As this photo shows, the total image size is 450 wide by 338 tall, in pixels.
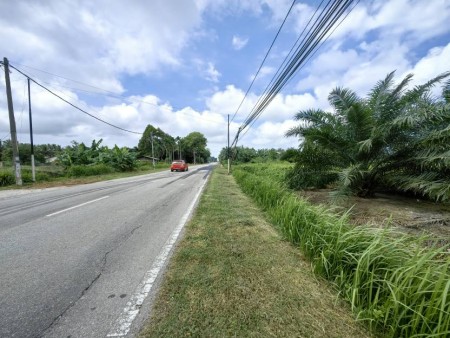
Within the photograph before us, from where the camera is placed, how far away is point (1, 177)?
14.0m

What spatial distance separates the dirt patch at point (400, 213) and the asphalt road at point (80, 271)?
10.1 ft

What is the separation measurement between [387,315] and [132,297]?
2.27 meters

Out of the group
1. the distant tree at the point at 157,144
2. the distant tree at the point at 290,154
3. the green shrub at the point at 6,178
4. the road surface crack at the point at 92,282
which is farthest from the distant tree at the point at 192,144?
the road surface crack at the point at 92,282

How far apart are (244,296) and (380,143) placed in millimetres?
5737

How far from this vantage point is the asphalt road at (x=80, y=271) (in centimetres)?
206

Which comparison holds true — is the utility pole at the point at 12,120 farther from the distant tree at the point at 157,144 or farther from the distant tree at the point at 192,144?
the distant tree at the point at 192,144

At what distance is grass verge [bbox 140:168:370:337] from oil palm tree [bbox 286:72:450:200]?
3200mm

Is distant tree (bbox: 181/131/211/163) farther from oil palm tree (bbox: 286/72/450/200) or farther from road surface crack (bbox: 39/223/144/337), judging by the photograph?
road surface crack (bbox: 39/223/144/337)

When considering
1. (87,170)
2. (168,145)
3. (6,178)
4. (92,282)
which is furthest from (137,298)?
(168,145)

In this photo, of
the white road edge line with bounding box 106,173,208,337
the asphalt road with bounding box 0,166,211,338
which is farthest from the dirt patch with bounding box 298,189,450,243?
the asphalt road with bounding box 0,166,211,338

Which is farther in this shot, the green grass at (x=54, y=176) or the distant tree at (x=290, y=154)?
the green grass at (x=54, y=176)

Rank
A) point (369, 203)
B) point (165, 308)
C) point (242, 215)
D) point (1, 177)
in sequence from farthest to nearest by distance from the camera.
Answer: point (1, 177) < point (369, 203) < point (242, 215) < point (165, 308)

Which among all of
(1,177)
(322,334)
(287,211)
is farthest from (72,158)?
(322,334)

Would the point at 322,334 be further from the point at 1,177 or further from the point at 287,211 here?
the point at 1,177
